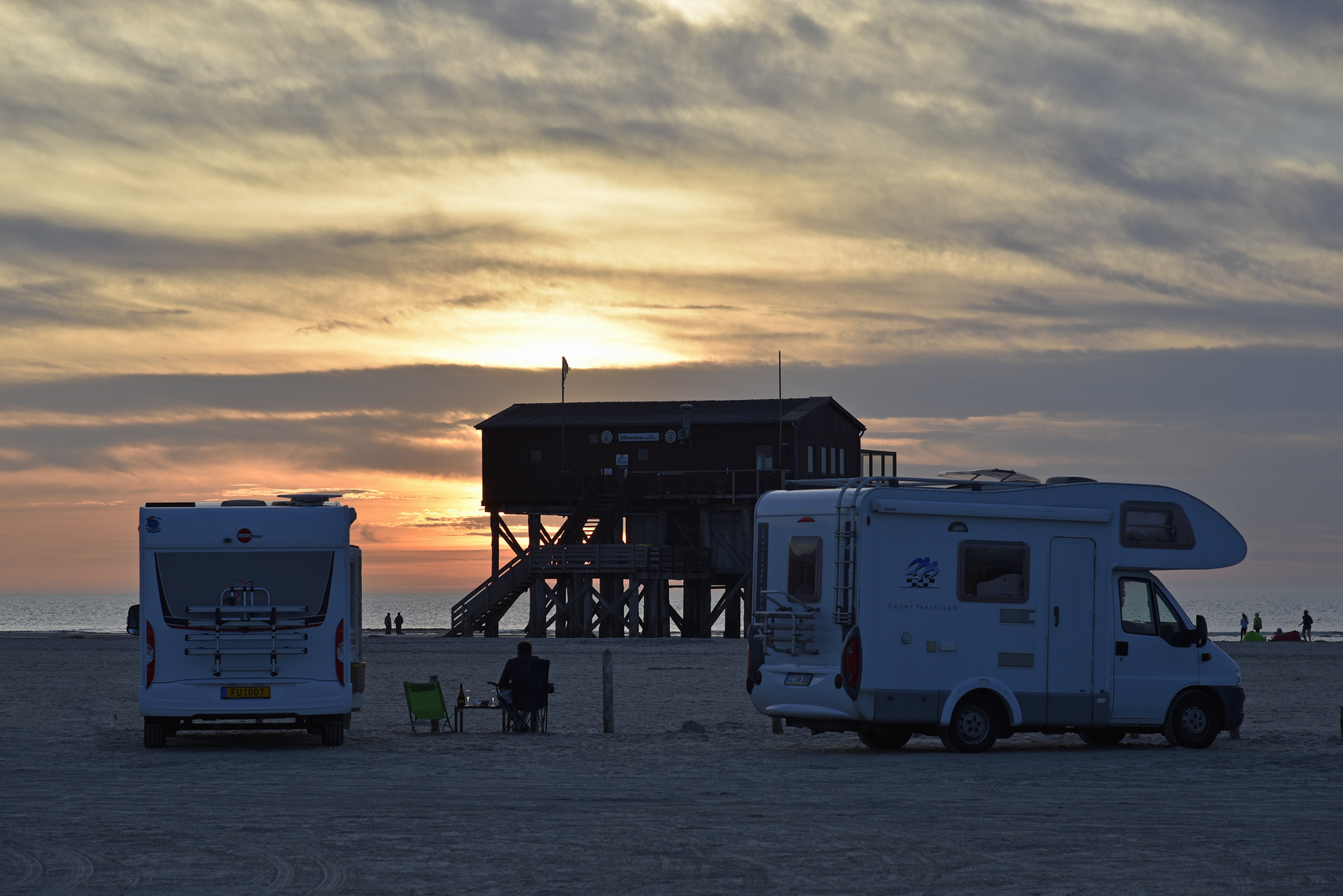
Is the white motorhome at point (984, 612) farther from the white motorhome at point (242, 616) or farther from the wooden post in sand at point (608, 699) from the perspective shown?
the white motorhome at point (242, 616)

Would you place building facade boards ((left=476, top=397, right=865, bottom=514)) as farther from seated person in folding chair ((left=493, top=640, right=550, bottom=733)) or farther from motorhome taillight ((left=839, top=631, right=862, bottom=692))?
motorhome taillight ((left=839, top=631, right=862, bottom=692))

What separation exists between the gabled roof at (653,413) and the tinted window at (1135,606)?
1583 inches

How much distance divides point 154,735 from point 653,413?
4389 cm

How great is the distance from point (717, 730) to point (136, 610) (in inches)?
281

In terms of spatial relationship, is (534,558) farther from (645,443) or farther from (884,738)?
(884,738)

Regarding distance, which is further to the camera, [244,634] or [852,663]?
[244,634]

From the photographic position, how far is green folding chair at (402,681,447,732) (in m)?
18.9

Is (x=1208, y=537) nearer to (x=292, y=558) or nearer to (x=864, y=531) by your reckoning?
(x=864, y=531)

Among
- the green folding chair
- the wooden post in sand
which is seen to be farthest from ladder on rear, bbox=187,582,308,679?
the wooden post in sand

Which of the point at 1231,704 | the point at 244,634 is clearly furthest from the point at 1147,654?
the point at 244,634

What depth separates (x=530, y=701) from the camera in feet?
62.6

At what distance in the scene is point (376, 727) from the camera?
20.5 meters

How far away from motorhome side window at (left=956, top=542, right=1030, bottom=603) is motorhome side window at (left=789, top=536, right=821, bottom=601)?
1487 millimetres

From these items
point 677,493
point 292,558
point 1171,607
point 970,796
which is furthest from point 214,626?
point 677,493
